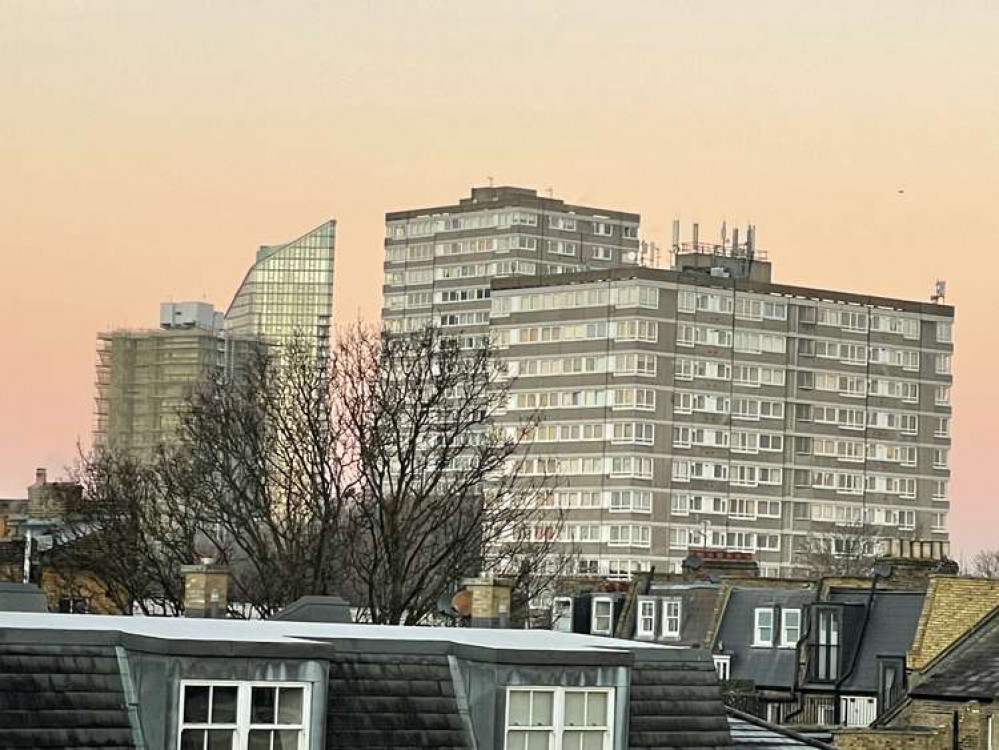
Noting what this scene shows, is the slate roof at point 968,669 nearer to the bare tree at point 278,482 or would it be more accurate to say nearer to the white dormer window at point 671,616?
the bare tree at point 278,482

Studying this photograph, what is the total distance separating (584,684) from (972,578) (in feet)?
122

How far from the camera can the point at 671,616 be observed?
3233 inches

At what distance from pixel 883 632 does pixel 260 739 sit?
47.7m

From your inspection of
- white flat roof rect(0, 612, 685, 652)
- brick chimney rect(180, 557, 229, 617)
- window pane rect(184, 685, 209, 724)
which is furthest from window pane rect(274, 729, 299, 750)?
brick chimney rect(180, 557, 229, 617)

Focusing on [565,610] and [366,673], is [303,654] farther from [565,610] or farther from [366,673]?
[565,610]

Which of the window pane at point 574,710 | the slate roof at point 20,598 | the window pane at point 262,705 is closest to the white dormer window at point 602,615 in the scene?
the slate roof at point 20,598

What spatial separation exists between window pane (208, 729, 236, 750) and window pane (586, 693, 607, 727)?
4706mm

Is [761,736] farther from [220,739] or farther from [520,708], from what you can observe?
[220,739]

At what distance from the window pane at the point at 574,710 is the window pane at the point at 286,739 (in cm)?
359

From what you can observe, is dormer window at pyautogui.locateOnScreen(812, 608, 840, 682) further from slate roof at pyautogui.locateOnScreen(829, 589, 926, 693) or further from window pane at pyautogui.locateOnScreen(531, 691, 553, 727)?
window pane at pyautogui.locateOnScreen(531, 691, 553, 727)

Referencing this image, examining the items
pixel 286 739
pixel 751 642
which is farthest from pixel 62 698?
pixel 751 642

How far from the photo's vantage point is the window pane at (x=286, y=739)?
26828mm

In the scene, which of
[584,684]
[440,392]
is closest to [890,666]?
[440,392]

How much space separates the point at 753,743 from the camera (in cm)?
3338
